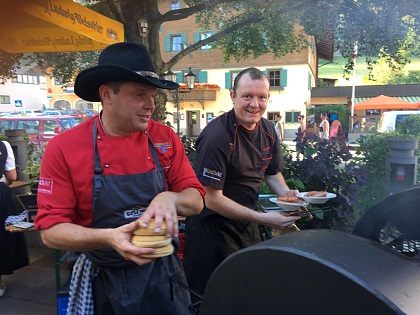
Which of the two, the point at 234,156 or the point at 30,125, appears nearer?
the point at 234,156

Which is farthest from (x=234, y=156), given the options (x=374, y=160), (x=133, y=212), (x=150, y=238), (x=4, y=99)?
(x=4, y=99)

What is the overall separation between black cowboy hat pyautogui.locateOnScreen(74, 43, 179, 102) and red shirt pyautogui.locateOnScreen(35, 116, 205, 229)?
181 mm

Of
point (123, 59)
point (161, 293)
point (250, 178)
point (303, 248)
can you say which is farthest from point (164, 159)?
point (303, 248)

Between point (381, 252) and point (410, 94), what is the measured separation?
110ft

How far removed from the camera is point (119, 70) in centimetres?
145

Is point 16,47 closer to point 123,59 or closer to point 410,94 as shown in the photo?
point 123,59

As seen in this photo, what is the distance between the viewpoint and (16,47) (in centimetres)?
524

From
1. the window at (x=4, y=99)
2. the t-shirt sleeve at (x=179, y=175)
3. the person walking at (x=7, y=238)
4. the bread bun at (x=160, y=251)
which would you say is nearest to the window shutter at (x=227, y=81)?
the window at (x=4, y=99)

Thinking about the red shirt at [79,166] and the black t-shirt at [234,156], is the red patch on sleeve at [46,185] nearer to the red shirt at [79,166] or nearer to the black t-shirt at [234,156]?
the red shirt at [79,166]

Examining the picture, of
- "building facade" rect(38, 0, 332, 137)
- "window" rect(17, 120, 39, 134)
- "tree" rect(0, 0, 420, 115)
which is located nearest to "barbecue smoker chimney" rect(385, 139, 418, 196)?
"tree" rect(0, 0, 420, 115)

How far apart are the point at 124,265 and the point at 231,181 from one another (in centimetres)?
93

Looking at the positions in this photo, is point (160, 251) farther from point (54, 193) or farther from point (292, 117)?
point (292, 117)

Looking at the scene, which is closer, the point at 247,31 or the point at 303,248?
the point at 303,248

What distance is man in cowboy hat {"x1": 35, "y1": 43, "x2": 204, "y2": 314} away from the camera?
141cm
